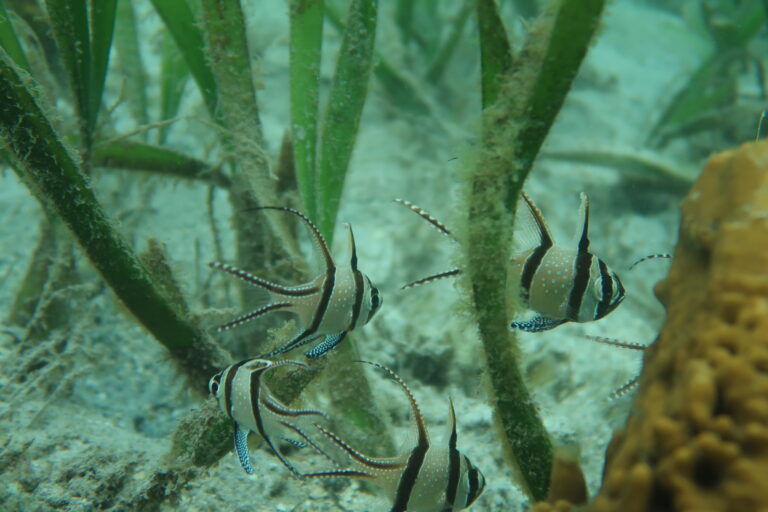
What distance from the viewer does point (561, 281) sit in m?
1.66

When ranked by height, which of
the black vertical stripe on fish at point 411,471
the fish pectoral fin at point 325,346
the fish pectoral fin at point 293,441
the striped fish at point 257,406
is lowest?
the black vertical stripe on fish at point 411,471

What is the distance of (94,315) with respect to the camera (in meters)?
2.93

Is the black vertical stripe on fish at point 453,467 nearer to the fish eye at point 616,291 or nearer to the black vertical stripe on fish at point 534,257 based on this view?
the black vertical stripe on fish at point 534,257

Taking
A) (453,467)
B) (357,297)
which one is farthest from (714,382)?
(357,297)

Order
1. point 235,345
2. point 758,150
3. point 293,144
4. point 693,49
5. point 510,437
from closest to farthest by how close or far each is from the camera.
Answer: point 758,150, point 510,437, point 293,144, point 235,345, point 693,49

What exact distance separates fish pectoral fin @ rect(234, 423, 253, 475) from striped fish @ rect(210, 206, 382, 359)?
1.10ft

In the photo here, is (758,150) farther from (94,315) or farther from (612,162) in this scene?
(612,162)

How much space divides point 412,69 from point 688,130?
3.03 meters

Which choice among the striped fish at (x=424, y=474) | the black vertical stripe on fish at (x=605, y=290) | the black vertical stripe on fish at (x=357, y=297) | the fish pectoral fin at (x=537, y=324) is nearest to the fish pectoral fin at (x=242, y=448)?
the striped fish at (x=424, y=474)

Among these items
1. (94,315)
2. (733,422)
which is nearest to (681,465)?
(733,422)

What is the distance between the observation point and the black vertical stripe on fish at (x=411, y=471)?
5.33ft

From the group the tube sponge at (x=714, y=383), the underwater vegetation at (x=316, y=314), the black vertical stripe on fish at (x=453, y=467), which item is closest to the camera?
the tube sponge at (x=714, y=383)

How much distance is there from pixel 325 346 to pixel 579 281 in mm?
867

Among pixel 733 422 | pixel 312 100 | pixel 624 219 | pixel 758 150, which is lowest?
pixel 624 219
